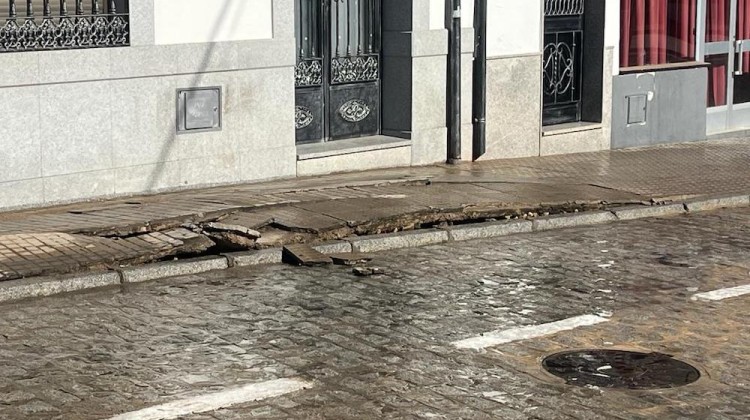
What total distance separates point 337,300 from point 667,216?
495 centimetres

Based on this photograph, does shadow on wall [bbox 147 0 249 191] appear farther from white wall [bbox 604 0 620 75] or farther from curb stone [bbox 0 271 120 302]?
white wall [bbox 604 0 620 75]

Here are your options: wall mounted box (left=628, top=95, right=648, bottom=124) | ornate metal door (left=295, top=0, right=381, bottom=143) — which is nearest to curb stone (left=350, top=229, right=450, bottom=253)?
ornate metal door (left=295, top=0, right=381, bottom=143)

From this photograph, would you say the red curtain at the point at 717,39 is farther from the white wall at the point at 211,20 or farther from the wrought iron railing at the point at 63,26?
the wrought iron railing at the point at 63,26

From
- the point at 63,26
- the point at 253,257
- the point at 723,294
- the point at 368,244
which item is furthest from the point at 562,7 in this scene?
the point at 723,294

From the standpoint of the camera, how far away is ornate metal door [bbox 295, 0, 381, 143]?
1512cm

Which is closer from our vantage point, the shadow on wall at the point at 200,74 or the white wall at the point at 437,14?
the shadow on wall at the point at 200,74

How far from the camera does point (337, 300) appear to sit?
935 centimetres

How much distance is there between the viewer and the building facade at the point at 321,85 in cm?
1257

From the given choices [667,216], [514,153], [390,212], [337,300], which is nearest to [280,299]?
[337,300]

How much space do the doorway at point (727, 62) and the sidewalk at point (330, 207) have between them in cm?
319

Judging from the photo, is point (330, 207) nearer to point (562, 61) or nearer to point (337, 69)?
point (337, 69)

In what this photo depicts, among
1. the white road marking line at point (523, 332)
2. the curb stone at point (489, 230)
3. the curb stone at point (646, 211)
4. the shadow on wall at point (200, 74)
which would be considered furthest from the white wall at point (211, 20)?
the white road marking line at point (523, 332)

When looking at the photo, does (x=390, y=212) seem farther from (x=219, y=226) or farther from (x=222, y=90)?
(x=222, y=90)

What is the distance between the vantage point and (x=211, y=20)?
1367 cm
